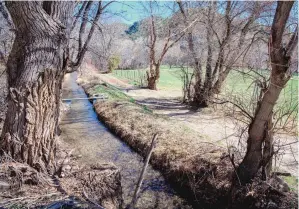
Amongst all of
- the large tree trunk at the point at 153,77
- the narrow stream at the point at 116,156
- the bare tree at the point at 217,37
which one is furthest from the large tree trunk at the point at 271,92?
the large tree trunk at the point at 153,77

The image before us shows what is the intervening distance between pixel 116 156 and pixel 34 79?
3570mm

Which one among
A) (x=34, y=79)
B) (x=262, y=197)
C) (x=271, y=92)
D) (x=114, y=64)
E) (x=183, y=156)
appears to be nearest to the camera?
(x=34, y=79)

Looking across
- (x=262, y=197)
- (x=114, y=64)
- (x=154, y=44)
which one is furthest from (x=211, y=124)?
(x=114, y=64)

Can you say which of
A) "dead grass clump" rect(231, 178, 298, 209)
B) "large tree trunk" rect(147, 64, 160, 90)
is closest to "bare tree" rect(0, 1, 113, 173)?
"dead grass clump" rect(231, 178, 298, 209)

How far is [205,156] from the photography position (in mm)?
5129

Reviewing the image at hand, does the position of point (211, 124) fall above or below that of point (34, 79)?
below

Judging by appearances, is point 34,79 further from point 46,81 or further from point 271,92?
point 271,92

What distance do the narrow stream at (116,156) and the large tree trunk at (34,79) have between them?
76.5 inches

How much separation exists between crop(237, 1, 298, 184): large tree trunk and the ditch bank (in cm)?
29

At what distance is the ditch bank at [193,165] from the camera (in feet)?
12.4

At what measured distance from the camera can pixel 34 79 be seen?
3.09 m

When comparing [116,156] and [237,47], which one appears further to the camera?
[237,47]

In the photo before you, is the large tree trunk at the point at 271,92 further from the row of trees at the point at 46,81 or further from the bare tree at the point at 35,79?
the bare tree at the point at 35,79

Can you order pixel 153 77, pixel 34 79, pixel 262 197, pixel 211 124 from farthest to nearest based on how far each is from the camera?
1. pixel 153 77
2. pixel 211 124
3. pixel 262 197
4. pixel 34 79
